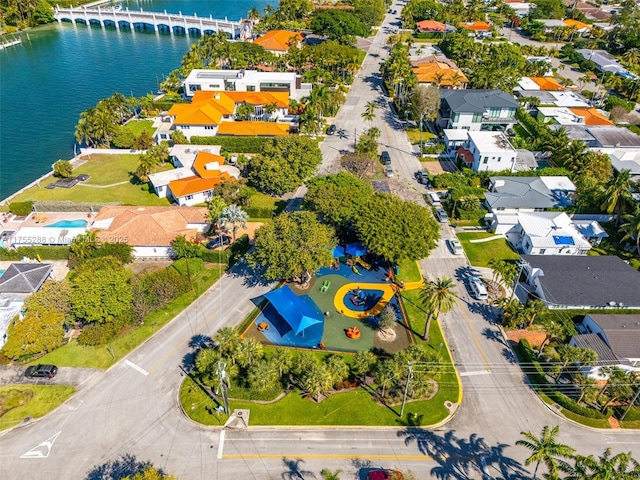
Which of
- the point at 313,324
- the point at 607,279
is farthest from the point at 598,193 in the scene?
the point at 313,324

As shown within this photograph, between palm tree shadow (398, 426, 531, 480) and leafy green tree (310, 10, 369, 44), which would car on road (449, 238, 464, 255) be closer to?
palm tree shadow (398, 426, 531, 480)

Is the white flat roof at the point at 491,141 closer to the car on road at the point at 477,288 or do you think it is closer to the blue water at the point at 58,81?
the car on road at the point at 477,288

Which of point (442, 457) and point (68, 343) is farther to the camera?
point (68, 343)

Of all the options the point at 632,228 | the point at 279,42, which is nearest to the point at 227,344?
the point at 632,228

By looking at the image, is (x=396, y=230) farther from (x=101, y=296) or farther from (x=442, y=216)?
(x=101, y=296)

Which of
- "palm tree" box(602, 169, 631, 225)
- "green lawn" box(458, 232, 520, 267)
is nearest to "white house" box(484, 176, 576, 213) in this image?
"palm tree" box(602, 169, 631, 225)

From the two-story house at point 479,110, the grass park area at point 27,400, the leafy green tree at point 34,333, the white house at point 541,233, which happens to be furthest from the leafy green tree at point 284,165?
the grass park area at point 27,400

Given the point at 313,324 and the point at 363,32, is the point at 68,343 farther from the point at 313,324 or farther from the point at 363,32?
the point at 363,32
